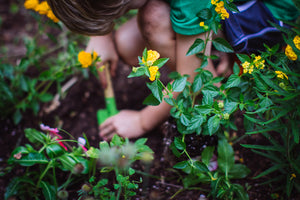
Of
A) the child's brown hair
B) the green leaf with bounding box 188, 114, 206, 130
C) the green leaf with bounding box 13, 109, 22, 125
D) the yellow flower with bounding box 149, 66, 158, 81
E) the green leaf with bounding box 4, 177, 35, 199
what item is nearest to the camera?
the yellow flower with bounding box 149, 66, 158, 81

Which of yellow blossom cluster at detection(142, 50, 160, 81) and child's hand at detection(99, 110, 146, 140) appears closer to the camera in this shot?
yellow blossom cluster at detection(142, 50, 160, 81)

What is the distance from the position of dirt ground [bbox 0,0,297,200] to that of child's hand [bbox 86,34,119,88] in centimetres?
13

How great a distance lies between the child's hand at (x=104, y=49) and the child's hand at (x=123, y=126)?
25 cm

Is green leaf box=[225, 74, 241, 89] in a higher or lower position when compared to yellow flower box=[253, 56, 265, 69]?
lower

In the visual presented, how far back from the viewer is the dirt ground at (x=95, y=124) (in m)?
1.19

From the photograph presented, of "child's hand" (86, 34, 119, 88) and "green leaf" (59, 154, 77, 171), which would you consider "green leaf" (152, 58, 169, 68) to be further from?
A: "child's hand" (86, 34, 119, 88)

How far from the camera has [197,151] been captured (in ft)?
3.62

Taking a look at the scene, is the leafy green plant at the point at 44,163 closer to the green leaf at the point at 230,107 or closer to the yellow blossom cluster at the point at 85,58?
the yellow blossom cluster at the point at 85,58

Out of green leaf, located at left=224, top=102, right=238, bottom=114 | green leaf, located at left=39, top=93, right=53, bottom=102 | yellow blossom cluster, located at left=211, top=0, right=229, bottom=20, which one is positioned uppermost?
yellow blossom cluster, located at left=211, top=0, right=229, bottom=20

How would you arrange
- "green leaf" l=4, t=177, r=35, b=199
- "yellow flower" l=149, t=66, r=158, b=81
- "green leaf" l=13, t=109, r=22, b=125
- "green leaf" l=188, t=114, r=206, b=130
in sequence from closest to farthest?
"yellow flower" l=149, t=66, r=158, b=81 → "green leaf" l=188, t=114, r=206, b=130 → "green leaf" l=4, t=177, r=35, b=199 → "green leaf" l=13, t=109, r=22, b=125

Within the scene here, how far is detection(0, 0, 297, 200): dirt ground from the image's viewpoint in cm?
119

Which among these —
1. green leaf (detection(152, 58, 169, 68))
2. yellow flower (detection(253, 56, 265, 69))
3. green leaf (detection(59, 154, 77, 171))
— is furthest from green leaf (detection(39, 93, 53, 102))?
yellow flower (detection(253, 56, 265, 69))

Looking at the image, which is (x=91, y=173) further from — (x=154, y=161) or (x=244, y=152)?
(x=244, y=152)

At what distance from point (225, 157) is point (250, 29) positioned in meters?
0.54
